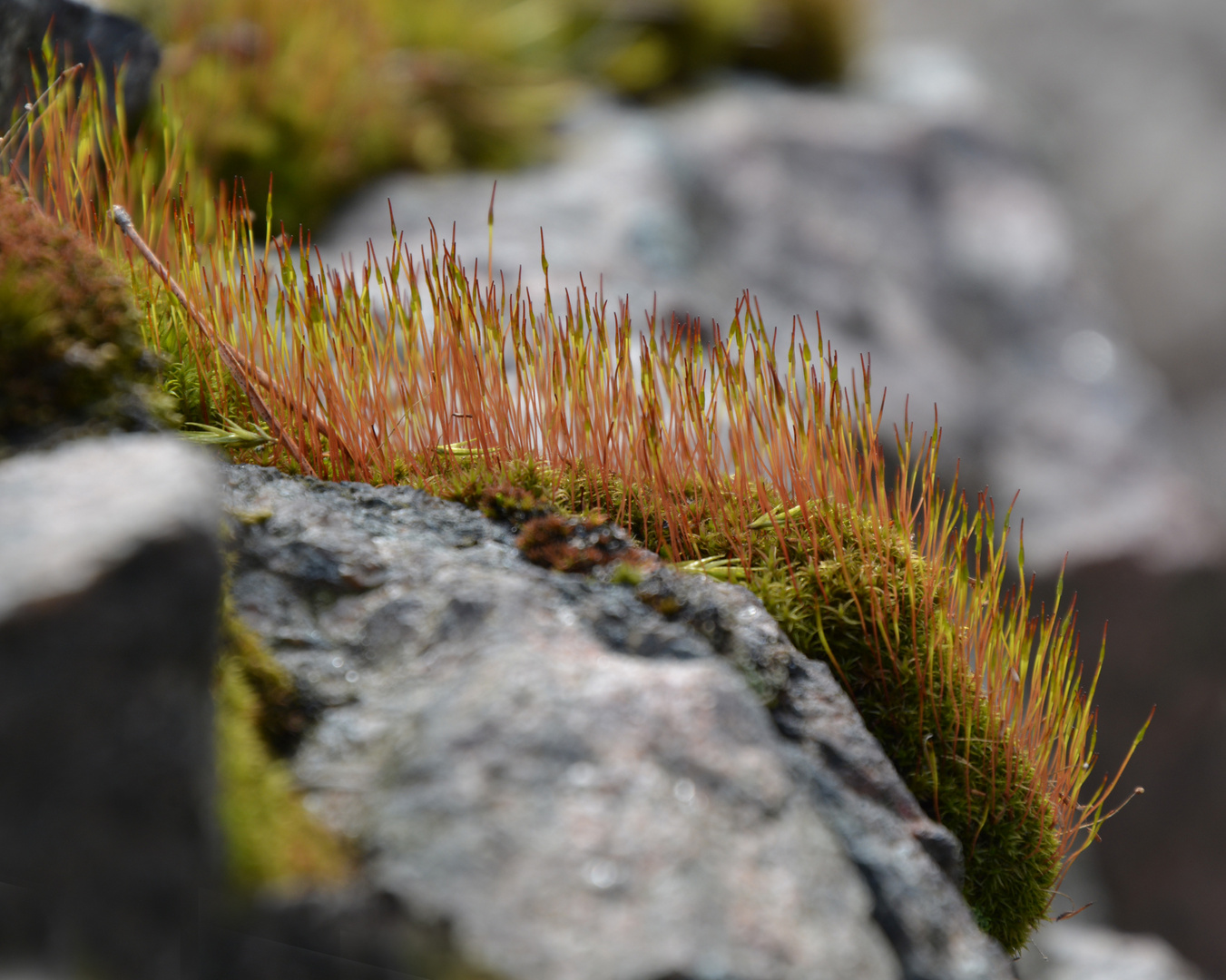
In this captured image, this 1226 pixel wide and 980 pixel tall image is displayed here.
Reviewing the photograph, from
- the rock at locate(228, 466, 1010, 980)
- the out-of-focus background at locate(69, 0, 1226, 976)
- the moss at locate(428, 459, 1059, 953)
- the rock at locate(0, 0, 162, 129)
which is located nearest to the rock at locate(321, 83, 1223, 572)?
the out-of-focus background at locate(69, 0, 1226, 976)

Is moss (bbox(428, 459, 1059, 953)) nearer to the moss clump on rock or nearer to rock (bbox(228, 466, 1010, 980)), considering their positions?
rock (bbox(228, 466, 1010, 980))

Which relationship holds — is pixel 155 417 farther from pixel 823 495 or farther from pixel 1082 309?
pixel 1082 309

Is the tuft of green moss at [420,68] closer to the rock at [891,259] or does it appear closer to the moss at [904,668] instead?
the rock at [891,259]

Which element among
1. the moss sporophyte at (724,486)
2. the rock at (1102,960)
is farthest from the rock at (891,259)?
the moss sporophyte at (724,486)

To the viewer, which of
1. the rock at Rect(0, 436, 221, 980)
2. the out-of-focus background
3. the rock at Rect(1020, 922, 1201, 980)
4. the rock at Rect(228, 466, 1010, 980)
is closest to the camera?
the rock at Rect(0, 436, 221, 980)

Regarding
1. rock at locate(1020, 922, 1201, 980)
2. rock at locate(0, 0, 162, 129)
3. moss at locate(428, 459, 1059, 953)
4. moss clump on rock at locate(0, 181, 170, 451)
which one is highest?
rock at locate(0, 0, 162, 129)

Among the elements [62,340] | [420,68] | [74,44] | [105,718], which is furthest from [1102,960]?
[420,68]
